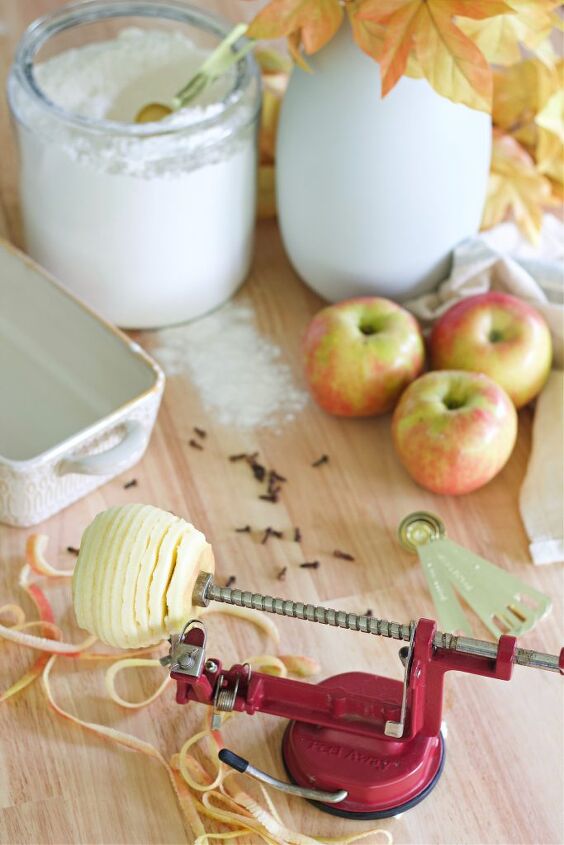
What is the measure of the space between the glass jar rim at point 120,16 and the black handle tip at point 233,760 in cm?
51

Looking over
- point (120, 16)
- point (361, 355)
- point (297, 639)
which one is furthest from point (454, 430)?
point (120, 16)

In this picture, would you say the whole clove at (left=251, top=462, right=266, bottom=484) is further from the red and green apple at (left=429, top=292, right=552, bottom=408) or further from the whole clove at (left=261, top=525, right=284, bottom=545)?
the red and green apple at (left=429, top=292, right=552, bottom=408)

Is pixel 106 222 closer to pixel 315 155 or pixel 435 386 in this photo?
pixel 315 155

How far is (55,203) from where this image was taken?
1042 millimetres

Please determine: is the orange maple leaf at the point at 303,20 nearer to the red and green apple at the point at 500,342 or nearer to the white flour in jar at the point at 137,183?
the white flour in jar at the point at 137,183

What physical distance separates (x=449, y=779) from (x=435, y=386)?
1.06 ft

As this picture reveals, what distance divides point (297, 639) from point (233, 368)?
0.29 m

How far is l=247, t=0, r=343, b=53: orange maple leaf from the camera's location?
0.93 meters

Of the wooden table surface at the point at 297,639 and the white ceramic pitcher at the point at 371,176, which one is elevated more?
the white ceramic pitcher at the point at 371,176

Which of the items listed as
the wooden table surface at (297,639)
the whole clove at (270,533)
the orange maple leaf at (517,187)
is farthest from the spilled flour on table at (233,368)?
the orange maple leaf at (517,187)

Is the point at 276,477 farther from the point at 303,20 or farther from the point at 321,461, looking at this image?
the point at 303,20

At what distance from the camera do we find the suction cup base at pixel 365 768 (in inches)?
31.2

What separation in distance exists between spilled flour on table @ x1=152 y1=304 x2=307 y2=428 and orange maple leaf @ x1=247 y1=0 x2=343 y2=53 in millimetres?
287

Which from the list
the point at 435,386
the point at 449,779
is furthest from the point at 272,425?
the point at 449,779
